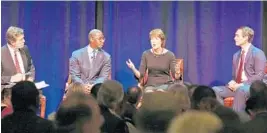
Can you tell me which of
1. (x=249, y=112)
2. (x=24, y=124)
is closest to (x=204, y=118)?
(x=24, y=124)

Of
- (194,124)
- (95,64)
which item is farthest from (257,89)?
(95,64)

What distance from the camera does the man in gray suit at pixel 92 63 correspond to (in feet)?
17.7

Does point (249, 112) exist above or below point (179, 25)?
below

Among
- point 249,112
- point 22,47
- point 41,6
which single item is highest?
point 41,6

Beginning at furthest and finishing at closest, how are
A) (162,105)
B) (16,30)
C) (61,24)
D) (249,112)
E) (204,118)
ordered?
1. (61,24)
2. (16,30)
3. (249,112)
4. (162,105)
5. (204,118)

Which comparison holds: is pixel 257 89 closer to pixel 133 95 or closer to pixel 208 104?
pixel 208 104

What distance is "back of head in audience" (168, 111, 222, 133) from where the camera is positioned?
1845 millimetres

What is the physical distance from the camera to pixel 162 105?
7.12 feet

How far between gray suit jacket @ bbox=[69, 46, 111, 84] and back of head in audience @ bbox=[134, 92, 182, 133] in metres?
3.19

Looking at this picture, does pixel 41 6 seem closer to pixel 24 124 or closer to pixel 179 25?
pixel 179 25

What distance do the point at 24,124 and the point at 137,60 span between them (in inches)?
154

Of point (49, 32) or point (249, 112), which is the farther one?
point (49, 32)

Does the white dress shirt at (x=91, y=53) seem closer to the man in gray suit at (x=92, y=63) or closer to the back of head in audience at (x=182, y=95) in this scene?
the man in gray suit at (x=92, y=63)

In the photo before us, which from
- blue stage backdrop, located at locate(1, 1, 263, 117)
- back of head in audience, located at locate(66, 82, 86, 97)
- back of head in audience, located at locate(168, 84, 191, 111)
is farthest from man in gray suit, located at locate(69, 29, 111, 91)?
back of head in audience, located at locate(168, 84, 191, 111)
